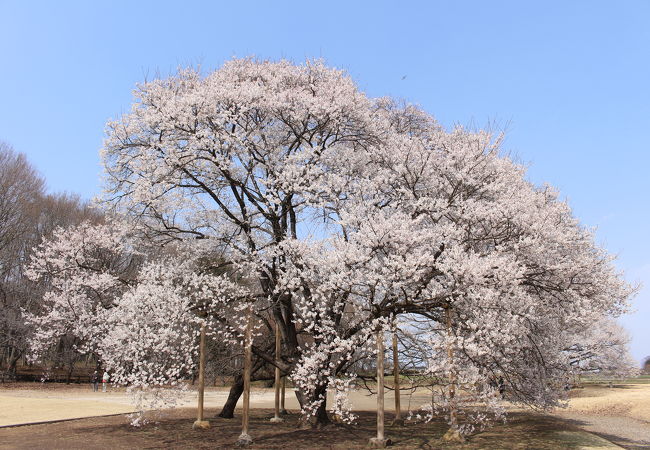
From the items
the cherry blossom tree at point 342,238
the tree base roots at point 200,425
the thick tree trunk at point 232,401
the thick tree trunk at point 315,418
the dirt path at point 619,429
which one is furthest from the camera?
the thick tree trunk at point 232,401

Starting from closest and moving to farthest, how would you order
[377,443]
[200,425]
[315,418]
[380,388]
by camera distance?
[380,388] → [377,443] → [315,418] → [200,425]

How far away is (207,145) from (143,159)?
222 cm

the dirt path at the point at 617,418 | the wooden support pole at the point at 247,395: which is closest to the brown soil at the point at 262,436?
the wooden support pole at the point at 247,395

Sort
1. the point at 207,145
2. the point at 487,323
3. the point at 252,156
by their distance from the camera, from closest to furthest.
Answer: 1. the point at 487,323
2. the point at 207,145
3. the point at 252,156

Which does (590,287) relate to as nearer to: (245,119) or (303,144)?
(303,144)

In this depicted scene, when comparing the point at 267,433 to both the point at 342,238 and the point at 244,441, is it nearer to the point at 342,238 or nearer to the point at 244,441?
the point at 244,441

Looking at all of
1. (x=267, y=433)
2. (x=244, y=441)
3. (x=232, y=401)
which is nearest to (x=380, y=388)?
(x=244, y=441)

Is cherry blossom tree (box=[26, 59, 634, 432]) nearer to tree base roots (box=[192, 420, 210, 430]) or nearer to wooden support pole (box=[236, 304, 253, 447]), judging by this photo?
wooden support pole (box=[236, 304, 253, 447])

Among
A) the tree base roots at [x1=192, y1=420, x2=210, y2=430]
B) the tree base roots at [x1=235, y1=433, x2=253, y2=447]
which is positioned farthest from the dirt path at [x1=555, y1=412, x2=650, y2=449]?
the tree base roots at [x1=192, y1=420, x2=210, y2=430]

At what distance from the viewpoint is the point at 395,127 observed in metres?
20.0

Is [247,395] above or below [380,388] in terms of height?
below

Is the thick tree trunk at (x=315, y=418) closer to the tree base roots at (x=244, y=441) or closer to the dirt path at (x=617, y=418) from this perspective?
the tree base roots at (x=244, y=441)

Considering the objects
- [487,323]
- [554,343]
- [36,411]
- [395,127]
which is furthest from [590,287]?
[36,411]

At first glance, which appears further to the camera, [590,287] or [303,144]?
[303,144]
